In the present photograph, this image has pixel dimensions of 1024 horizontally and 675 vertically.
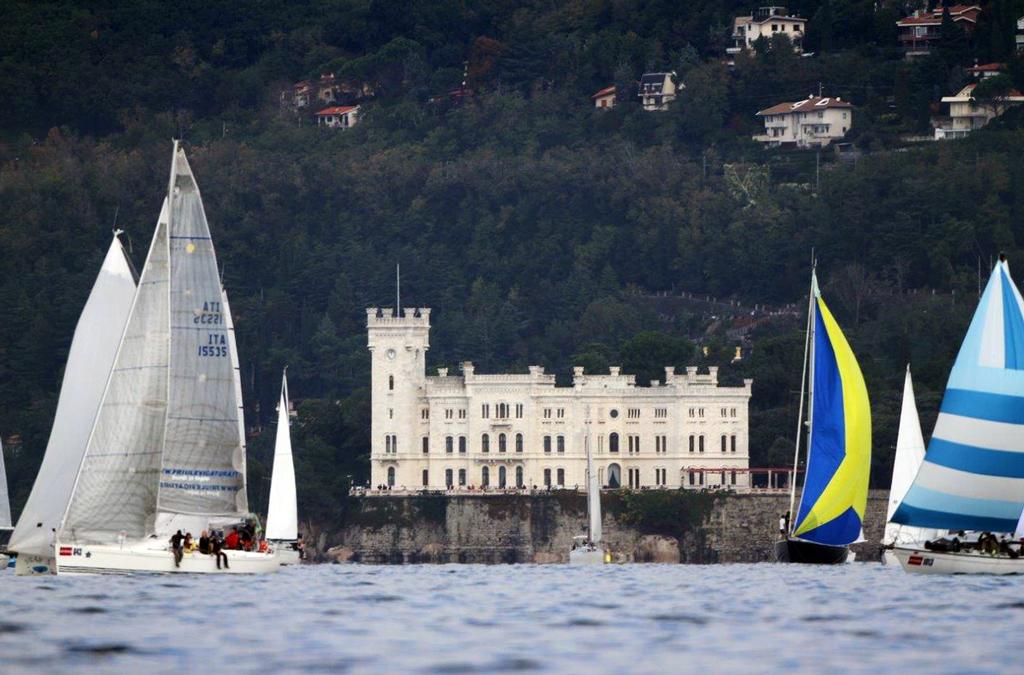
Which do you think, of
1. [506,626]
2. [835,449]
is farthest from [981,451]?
[506,626]

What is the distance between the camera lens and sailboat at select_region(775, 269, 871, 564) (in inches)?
2704

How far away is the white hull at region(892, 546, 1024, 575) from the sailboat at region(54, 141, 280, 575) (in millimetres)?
13140

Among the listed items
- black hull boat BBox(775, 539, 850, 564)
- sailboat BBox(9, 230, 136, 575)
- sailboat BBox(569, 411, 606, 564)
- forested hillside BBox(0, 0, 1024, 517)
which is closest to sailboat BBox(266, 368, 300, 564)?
sailboat BBox(569, 411, 606, 564)

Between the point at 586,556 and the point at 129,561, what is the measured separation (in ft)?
144

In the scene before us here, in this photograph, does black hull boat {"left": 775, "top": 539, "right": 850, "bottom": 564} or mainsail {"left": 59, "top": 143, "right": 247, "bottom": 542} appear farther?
black hull boat {"left": 775, "top": 539, "right": 850, "bottom": 564}

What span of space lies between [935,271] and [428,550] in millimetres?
57549

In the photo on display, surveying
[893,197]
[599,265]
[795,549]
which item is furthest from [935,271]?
[795,549]

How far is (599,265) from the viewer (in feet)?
614

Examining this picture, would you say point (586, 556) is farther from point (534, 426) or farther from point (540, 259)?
point (540, 259)

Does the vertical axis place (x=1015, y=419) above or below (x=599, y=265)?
below

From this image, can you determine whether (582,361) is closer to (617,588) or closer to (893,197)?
(893,197)

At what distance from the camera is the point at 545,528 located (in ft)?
409

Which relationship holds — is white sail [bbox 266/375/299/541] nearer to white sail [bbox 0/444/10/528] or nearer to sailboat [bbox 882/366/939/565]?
white sail [bbox 0/444/10/528]

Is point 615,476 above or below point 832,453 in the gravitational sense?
above
